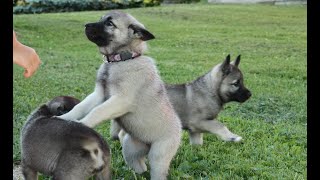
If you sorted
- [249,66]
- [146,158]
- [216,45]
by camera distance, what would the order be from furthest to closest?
1. [216,45]
2. [249,66]
3. [146,158]

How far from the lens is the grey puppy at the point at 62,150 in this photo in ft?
13.4

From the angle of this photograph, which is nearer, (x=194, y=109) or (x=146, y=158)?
(x=146, y=158)

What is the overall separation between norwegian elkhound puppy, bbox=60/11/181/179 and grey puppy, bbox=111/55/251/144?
1696 mm

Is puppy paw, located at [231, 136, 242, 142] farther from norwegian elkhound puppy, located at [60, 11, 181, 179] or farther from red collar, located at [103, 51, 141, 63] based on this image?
red collar, located at [103, 51, 141, 63]

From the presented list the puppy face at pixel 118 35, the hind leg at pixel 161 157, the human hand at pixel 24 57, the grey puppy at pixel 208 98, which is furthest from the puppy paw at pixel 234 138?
the human hand at pixel 24 57

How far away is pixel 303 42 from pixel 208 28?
478cm

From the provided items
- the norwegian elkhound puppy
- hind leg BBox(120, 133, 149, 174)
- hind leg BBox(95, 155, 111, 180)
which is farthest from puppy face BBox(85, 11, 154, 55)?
hind leg BBox(95, 155, 111, 180)

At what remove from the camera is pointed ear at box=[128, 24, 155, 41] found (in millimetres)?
5156

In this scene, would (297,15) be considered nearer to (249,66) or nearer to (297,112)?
(249,66)

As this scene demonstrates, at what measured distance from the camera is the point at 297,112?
906cm
